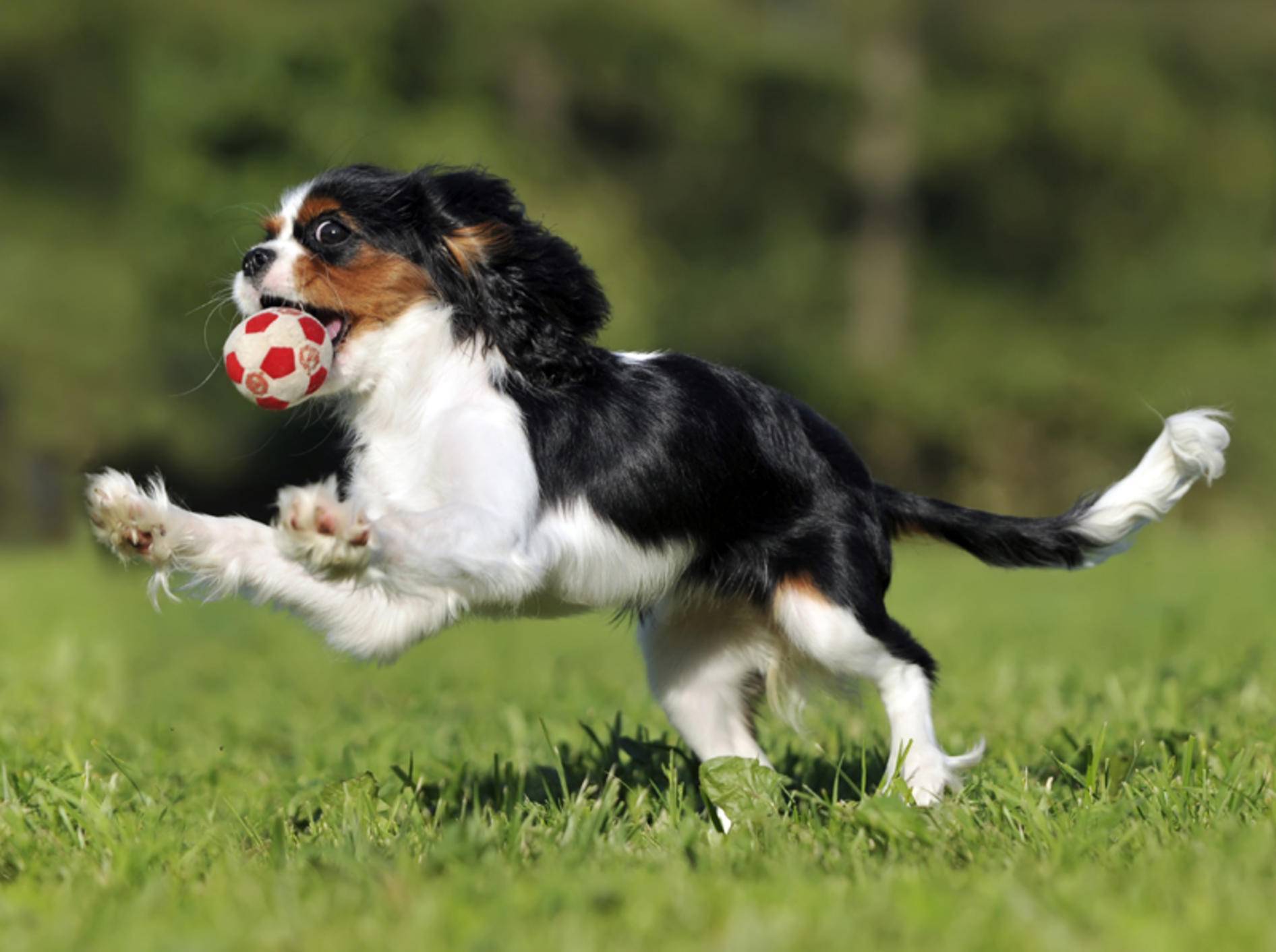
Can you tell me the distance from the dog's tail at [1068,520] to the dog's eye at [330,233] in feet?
5.08

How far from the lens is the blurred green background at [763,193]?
16969mm

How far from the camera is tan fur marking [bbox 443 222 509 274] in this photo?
148 inches

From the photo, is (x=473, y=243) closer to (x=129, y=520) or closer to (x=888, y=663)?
(x=129, y=520)

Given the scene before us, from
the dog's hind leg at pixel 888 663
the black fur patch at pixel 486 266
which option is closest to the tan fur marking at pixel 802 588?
the dog's hind leg at pixel 888 663

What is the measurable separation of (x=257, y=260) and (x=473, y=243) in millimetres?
508

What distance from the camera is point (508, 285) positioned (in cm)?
376

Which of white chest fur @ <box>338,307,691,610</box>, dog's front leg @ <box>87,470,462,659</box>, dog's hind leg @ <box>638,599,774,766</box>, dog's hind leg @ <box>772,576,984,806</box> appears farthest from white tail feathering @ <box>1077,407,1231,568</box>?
dog's front leg @ <box>87,470,462,659</box>

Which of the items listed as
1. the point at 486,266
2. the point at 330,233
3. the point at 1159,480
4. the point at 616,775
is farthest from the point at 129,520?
the point at 1159,480

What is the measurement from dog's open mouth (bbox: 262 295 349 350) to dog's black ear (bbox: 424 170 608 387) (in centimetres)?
25

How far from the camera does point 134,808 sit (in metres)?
3.81

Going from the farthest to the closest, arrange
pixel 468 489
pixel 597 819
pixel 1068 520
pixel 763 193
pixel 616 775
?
pixel 763 193
pixel 1068 520
pixel 616 775
pixel 468 489
pixel 597 819

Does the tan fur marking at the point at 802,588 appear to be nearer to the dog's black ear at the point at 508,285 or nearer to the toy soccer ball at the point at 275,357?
the dog's black ear at the point at 508,285

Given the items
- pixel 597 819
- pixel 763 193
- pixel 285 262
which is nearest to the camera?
pixel 597 819

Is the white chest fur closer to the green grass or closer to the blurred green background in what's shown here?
the green grass
